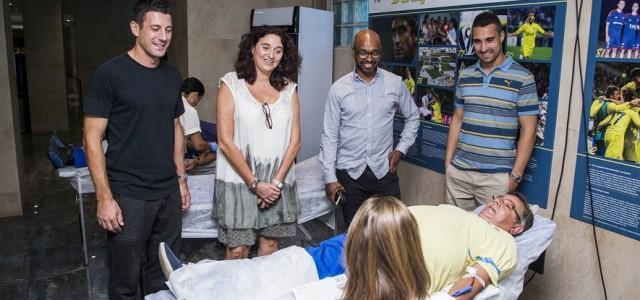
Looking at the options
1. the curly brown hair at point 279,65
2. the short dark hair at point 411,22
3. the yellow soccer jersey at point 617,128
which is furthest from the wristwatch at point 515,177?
the short dark hair at point 411,22

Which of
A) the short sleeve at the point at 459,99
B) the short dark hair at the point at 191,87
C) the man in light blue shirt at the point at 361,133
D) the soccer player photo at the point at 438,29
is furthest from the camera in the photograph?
the short dark hair at the point at 191,87

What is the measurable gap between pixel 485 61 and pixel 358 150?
2.67 ft

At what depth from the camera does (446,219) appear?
6.36 feet

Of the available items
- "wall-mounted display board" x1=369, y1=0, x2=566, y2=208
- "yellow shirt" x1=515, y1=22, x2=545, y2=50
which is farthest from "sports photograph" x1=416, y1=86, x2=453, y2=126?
"yellow shirt" x1=515, y1=22, x2=545, y2=50

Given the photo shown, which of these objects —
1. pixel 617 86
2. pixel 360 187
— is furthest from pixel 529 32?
pixel 360 187

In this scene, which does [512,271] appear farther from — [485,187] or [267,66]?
[267,66]

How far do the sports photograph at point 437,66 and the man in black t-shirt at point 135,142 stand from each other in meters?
1.60

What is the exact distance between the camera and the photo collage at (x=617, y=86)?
203 centimetres

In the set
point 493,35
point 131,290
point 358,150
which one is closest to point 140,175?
point 131,290

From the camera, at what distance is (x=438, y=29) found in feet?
9.97

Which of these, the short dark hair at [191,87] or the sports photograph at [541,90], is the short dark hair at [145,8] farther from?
the sports photograph at [541,90]

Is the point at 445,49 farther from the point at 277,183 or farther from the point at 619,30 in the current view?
the point at 277,183

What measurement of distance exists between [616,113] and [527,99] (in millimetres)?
362

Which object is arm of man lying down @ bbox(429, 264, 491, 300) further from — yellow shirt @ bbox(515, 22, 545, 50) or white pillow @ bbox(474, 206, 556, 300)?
yellow shirt @ bbox(515, 22, 545, 50)
